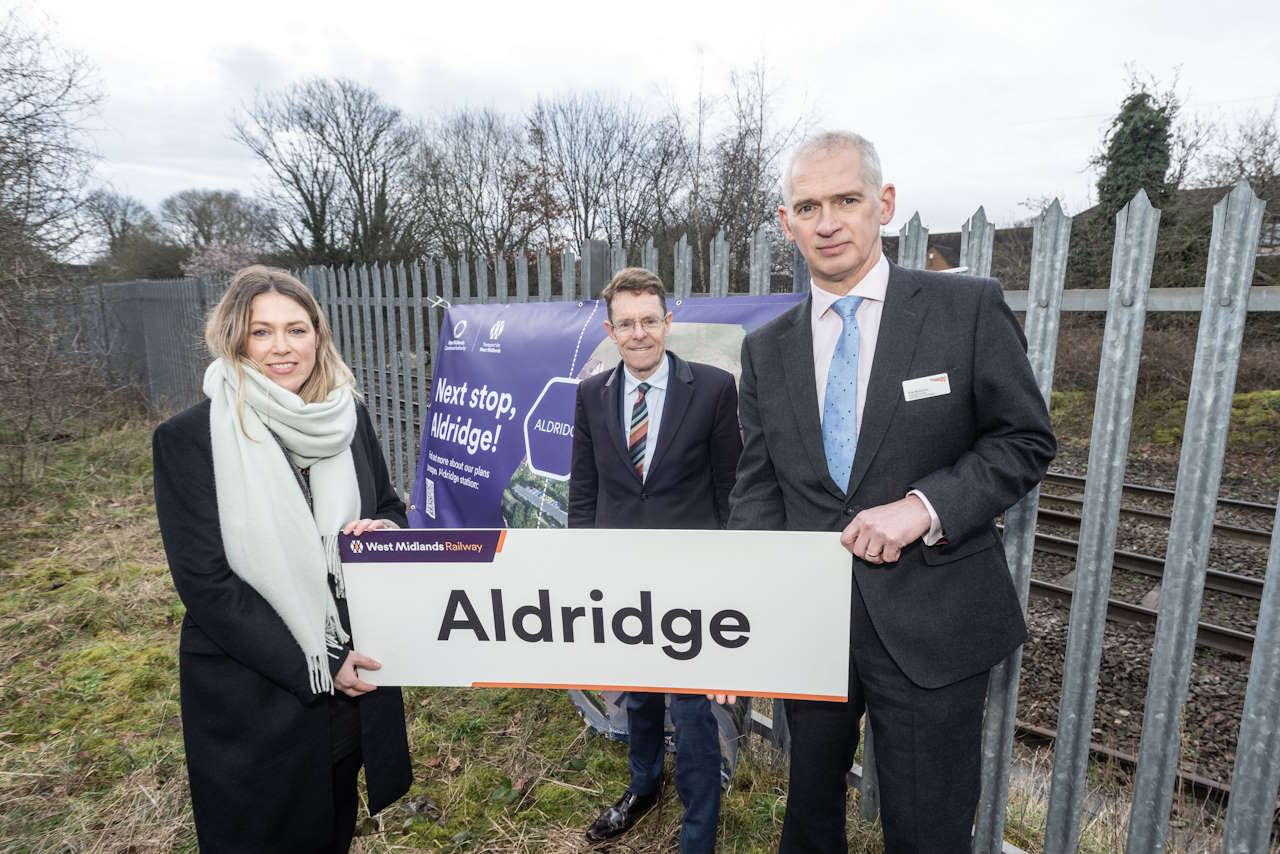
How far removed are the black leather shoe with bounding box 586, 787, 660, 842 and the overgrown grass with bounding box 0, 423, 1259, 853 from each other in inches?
2.2

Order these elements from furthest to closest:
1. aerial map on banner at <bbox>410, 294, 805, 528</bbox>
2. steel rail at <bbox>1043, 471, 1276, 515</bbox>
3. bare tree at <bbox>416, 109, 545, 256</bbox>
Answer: bare tree at <bbox>416, 109, 545, 256</bbox>, steel rail at <bbox>1043, 471, 1276, 515</bbox>, aerial map on banner at <bbox>410, 294, 805, 528</bbox>

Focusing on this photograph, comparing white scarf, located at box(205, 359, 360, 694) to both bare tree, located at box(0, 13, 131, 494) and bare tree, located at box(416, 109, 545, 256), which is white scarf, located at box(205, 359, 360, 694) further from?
bare tree, located at box(416, 109, 545, 256)

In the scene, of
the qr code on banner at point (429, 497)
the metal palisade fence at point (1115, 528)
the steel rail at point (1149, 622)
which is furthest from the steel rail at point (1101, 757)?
the qr code on banner at point (429, 497)

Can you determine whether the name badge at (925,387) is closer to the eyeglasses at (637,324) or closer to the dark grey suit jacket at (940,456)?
the dark grey suit jacket at (940,456)

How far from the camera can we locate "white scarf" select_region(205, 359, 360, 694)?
1.88 metres

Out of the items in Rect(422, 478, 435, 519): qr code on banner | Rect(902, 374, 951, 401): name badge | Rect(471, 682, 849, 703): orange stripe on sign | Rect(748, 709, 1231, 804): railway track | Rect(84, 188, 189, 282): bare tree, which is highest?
Rect(84, 188, 189, 282): bare tree

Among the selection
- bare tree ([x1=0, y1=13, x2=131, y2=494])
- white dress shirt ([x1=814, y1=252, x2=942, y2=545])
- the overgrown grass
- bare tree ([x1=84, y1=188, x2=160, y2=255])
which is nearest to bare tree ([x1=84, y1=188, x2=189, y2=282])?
bare tree ([x1=84, y1=188, x2=160, y2=255])

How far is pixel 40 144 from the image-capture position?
9422mm

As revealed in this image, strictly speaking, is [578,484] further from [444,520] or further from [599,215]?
[599,215]

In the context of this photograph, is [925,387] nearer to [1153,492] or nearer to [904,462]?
[904,462]

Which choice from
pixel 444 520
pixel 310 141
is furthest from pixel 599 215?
pixel 444 520

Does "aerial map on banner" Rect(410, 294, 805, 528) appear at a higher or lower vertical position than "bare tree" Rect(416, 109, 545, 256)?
lower

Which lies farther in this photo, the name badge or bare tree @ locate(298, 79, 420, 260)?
bare tree @ locate(298, 79, 420, 260)

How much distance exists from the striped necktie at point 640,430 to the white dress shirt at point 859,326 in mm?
968
